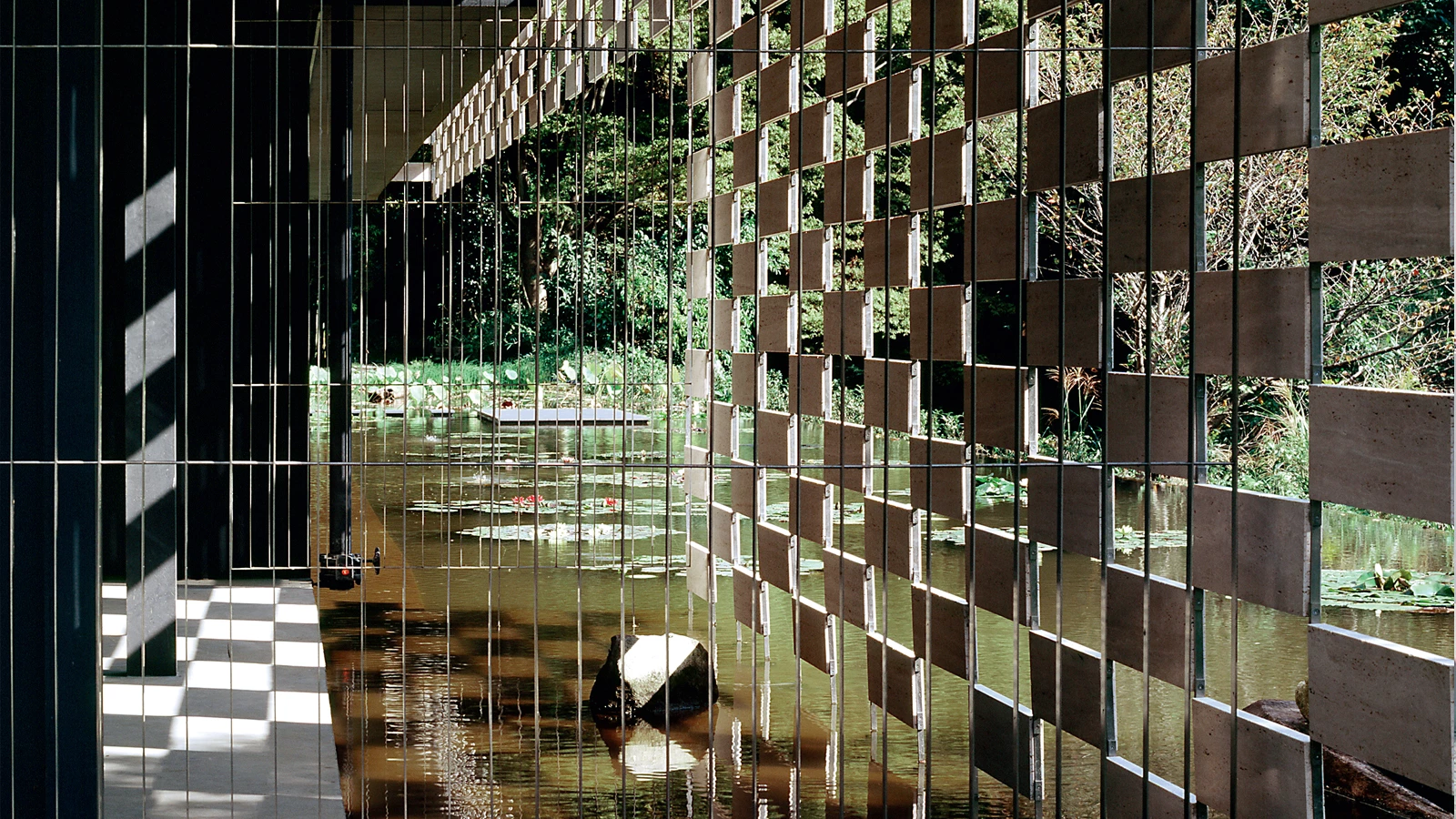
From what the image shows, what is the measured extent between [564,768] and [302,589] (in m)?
3.04

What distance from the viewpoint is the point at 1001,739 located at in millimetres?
3896

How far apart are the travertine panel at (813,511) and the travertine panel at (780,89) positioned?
1.29 meters

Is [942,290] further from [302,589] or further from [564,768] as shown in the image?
[302,589]

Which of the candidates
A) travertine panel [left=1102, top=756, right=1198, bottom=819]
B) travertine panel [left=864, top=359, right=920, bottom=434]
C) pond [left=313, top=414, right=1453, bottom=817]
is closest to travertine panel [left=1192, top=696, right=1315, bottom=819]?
travertine panel [left=1102, top=756, right=1198, bottom=819]

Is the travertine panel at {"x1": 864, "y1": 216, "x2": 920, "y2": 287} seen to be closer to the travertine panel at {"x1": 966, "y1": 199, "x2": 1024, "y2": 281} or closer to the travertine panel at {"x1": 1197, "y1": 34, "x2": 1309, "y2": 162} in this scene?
the travertine panel at {"x1": 966, "y1": 199, "x2": 1024, "y2": 281}

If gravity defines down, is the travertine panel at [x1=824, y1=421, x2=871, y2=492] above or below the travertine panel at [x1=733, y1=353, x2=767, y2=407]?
below

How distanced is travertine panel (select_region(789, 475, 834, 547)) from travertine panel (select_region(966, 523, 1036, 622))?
3.15 feet

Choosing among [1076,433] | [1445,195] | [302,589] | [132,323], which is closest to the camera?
[1445,195]

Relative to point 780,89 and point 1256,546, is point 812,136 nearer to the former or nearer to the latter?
point 780,89

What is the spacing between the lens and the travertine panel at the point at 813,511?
5.17 metres

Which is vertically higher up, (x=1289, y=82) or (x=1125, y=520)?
(x=1289, y=82)

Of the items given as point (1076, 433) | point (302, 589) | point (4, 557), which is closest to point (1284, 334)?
point (4, 557)

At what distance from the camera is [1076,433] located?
1256cm

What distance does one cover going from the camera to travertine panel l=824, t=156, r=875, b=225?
5055 mm
